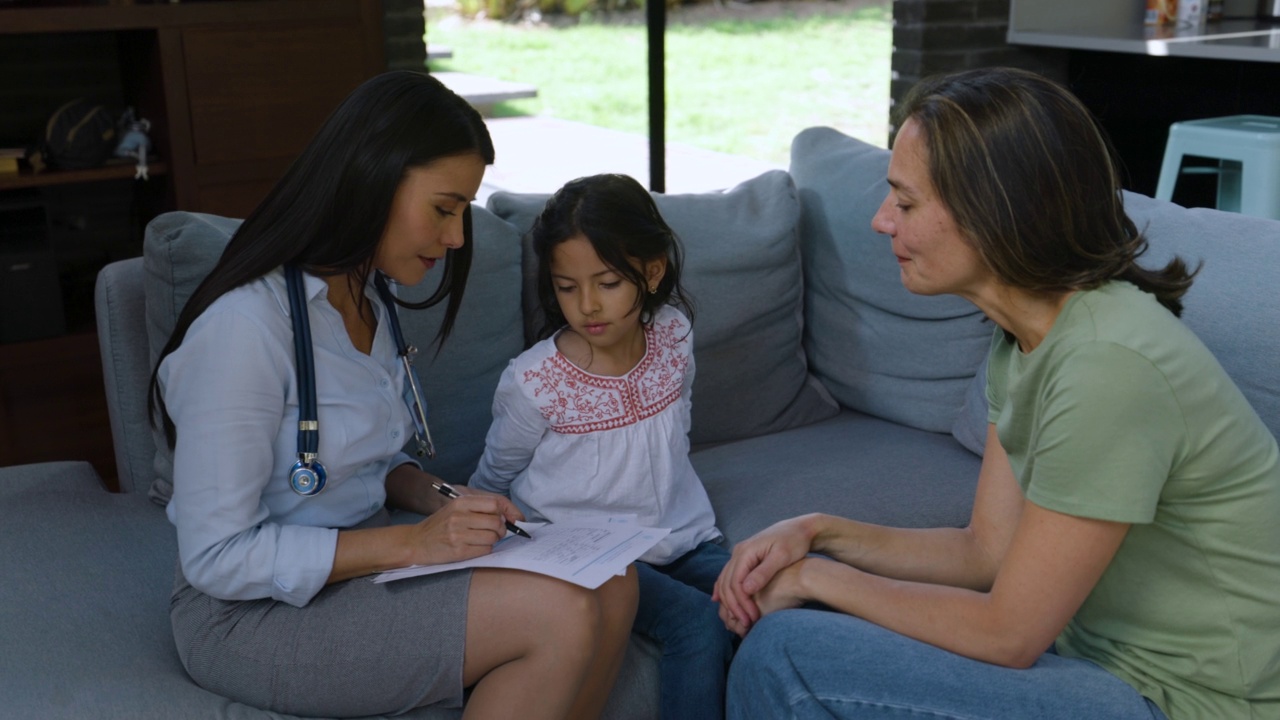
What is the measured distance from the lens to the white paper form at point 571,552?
4.78 feet

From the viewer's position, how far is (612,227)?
1.84 m

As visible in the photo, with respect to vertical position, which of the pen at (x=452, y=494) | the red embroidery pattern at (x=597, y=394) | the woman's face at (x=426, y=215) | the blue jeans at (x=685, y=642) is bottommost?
the blue jeans at (x=685, y=642)

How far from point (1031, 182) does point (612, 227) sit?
29.3 inches

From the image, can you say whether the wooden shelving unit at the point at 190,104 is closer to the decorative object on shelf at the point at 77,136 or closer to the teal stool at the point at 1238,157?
the decorative object on shelf at the point at 77,136

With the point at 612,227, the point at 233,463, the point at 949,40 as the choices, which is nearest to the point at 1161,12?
the point at 949,40

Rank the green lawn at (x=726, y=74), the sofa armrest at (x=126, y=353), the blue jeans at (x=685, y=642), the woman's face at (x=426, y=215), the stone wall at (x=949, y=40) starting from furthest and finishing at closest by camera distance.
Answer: the green lawn at (x=726, y=74)
the stone wall at (x=949, y=40)
the sofa armrest at (x=126, y=353)
the blue jeans at (x=685, y=642)
the woman's face at (x=426, y=215)

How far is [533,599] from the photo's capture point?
1.47 m

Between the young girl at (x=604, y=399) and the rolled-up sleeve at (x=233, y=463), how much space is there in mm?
489

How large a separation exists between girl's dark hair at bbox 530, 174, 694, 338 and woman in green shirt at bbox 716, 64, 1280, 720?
1.86 ft

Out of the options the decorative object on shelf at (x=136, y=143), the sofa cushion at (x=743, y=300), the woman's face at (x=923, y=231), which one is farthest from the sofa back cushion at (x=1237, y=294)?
the decorative object on shelf at (x=136, y=143)

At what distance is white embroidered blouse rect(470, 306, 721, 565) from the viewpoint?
6.13 feet

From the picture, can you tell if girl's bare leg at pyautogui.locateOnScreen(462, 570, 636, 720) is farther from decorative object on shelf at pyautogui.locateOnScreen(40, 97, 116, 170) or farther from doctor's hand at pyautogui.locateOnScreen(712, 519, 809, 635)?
decorative object on shelf at pyautogui.locateOnScreen(40, 97, 116, 170)

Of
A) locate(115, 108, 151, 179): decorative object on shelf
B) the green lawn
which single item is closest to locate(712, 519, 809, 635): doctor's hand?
locate(115, 108, 151, 179): decorative object on shelf

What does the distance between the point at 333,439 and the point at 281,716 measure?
0.34 meters
